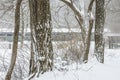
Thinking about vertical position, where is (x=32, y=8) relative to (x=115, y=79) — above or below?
above

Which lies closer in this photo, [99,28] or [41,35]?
[41,35]

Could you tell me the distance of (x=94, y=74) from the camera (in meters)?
7.07

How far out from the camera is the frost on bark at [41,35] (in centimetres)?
711

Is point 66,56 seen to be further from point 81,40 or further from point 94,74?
point 94,74

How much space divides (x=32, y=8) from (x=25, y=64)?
6.93 feet

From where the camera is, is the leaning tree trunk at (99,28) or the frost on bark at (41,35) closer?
the frost on bark at (41,35)

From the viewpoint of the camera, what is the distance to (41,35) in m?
7.12

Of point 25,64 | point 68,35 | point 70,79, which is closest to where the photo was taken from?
point 70,79

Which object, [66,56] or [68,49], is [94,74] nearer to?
[66,56]

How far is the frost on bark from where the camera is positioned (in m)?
7.11

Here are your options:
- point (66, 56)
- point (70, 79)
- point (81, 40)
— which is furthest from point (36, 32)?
point (81, 40)

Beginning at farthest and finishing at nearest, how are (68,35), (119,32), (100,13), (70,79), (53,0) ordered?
(119,32) → (53,0) → (68,35) → (100,13) → (70,79)

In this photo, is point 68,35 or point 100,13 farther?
point 68,35

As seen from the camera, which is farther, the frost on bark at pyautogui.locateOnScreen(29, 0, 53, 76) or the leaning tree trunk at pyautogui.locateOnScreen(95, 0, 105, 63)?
the leaning tree trunk at pyautogui.locateOnScreen(95, 0, 105, 63)
